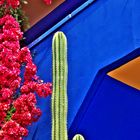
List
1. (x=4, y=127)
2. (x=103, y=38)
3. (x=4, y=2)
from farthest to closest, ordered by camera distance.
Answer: (x=4, y=2) < (x=103, y=38) < (x=4, y=127)

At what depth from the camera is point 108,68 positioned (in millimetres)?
5441

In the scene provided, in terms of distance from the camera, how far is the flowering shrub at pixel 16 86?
522 centimetres

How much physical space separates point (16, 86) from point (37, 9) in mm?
1154

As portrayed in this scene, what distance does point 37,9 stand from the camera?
20.2ft

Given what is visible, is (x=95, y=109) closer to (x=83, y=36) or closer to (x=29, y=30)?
(x=83, y=36)

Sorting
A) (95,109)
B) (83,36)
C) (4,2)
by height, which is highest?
(4,2)

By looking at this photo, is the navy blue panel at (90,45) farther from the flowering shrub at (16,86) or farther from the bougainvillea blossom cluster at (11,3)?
the bougainvillea blossom cluster at (11,3)

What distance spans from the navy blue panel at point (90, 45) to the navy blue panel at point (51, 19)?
0.14 meters

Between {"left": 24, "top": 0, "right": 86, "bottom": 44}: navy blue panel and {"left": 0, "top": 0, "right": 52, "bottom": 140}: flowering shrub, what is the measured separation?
267mm

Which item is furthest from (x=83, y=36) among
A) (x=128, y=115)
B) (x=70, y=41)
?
(x=128, y=115)

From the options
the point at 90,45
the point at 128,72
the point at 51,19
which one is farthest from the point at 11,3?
the point at 128,72

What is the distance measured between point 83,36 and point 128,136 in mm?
1139

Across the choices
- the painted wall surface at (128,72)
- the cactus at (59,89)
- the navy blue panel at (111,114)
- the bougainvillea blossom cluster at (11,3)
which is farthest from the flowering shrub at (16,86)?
the painted wall surface at (128,72)

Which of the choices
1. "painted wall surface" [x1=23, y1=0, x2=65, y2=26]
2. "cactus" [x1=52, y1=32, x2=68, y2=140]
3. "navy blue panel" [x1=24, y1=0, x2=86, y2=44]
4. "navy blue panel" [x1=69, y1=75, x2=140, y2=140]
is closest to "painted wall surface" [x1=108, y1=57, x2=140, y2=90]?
"navy blue panel" [x1=69, y1=75, x2=140, y2=140]
